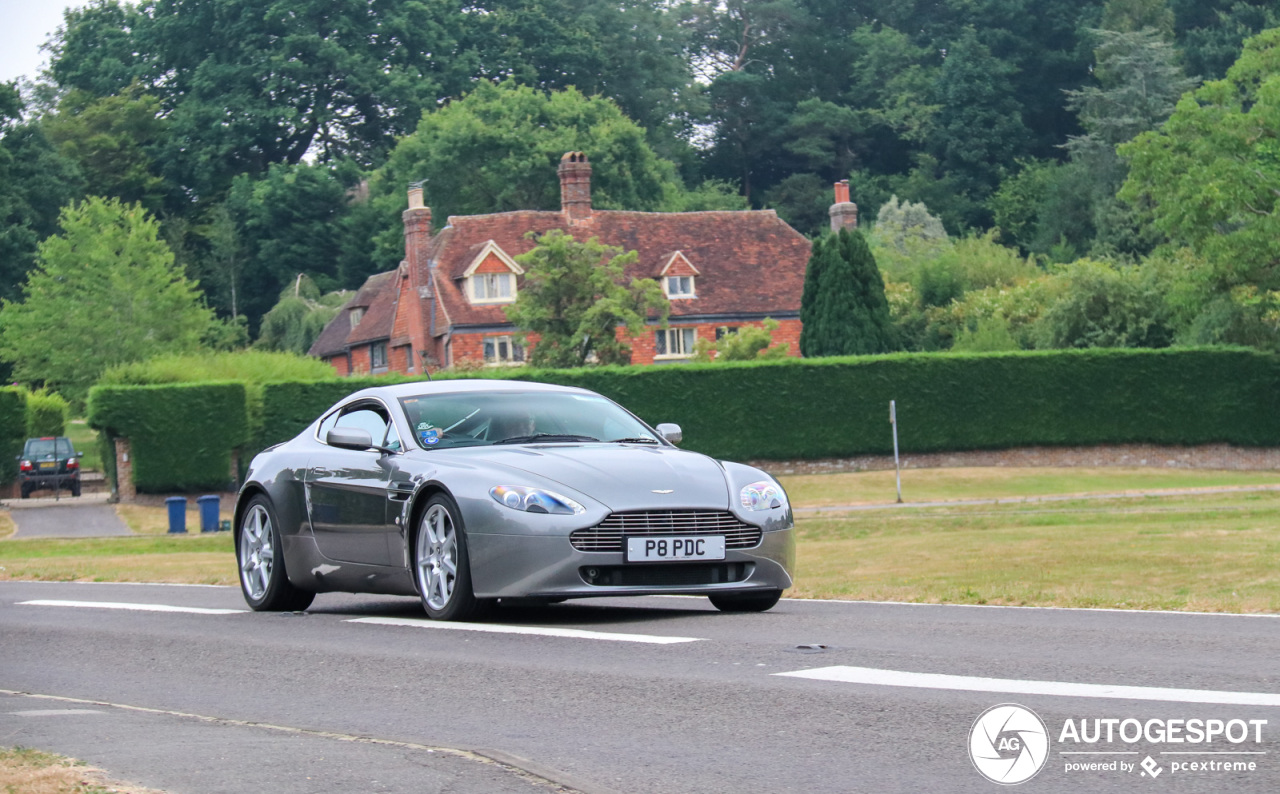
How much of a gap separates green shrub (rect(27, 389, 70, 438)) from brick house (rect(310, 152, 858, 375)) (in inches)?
548

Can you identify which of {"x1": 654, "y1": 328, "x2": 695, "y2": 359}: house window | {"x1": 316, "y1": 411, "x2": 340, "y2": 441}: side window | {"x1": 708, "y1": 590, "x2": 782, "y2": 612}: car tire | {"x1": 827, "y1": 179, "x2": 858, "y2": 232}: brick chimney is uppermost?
{"x1": 827, "y1": 179, "x2": 858, "y2": 232}: brick chimney

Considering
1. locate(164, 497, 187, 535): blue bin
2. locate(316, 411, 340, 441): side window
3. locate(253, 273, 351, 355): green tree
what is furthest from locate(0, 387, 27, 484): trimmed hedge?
locate(316, 411, 340, 441): side window

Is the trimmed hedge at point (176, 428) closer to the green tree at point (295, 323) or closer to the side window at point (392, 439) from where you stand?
the side window at point (392, 439)

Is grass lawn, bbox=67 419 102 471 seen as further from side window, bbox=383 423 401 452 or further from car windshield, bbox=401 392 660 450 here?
car windshield, bbox=401 392 660 450

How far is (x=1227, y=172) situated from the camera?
52.4 m

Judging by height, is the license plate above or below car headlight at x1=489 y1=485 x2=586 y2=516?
below

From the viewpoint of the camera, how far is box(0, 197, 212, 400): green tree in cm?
6825

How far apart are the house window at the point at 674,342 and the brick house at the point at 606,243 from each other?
41mm

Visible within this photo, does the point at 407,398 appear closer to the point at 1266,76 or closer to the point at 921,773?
the point at 921,773

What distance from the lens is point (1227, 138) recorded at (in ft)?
173

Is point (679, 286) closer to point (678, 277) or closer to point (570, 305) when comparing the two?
point (678, 277)

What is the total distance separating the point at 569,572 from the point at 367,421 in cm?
272

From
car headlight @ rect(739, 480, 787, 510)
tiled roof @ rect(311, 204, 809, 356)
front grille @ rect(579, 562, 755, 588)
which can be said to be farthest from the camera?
tiled roof @ rect(311, 204, 809, 356)

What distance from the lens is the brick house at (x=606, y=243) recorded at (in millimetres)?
69938
